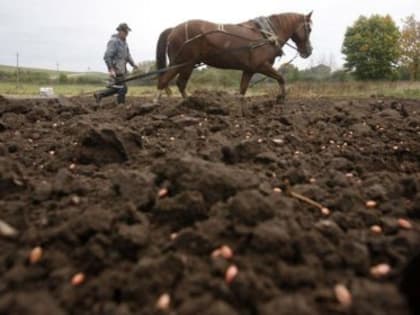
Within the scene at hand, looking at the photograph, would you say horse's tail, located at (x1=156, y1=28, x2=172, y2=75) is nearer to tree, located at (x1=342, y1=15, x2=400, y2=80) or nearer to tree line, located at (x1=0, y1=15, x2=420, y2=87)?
tree line, located at (x1=0, y1=15, x2=420, y2=87)

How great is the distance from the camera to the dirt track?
1.12 metres

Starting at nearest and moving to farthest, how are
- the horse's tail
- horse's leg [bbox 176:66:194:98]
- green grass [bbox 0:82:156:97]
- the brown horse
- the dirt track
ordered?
the dirt track, the brown horse, horse's leg [bbox 176:66:194:98], the horse's tail, green grass [bbox 0:82:156:97]

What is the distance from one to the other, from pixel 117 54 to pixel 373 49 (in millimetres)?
31932

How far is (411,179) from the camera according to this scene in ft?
6.40

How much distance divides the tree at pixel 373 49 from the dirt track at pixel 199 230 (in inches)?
1364

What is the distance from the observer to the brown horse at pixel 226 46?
6.61 meters

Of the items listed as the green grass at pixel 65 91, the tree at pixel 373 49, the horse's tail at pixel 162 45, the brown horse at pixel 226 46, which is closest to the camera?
the brown horse at pixel 226 46

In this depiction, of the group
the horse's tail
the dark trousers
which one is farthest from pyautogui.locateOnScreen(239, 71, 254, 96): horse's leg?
the dark trousers

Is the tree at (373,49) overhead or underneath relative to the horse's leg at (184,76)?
overhead

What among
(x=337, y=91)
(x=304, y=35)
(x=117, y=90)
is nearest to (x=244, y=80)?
(x=304, y=35)

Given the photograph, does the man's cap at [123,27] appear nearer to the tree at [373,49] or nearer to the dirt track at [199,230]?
the dirt track at [199,230]

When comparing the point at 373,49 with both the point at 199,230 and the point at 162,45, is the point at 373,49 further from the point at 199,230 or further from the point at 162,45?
the point at 199,230

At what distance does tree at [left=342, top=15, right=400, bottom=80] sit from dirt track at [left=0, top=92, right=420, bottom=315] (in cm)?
3466

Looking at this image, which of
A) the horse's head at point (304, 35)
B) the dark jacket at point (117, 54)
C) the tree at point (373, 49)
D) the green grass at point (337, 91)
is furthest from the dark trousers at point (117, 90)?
the tree at point (373, 49)
